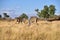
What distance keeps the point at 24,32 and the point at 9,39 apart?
981 millimetres

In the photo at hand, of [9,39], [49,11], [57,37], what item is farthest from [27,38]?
[49,11]

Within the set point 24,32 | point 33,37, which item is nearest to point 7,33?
point 24,32

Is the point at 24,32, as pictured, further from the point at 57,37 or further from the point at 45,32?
the point at 57,37

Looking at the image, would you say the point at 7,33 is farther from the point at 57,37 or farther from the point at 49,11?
the point at 49,11

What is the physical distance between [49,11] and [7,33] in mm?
58239

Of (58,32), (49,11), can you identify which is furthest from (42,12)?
(58,32)

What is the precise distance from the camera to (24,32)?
935 centimetres

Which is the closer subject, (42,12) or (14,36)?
(14,36)

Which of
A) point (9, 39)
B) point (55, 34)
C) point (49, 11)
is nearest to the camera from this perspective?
point (9, 39)

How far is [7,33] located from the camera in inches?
375

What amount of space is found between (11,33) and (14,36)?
0.62 meters

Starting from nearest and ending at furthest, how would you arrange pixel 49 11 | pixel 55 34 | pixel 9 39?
pixel 9 39, pixel 55 34, pixel 49 11

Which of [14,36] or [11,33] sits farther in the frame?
[11,33]

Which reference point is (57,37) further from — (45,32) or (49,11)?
(49,11)
